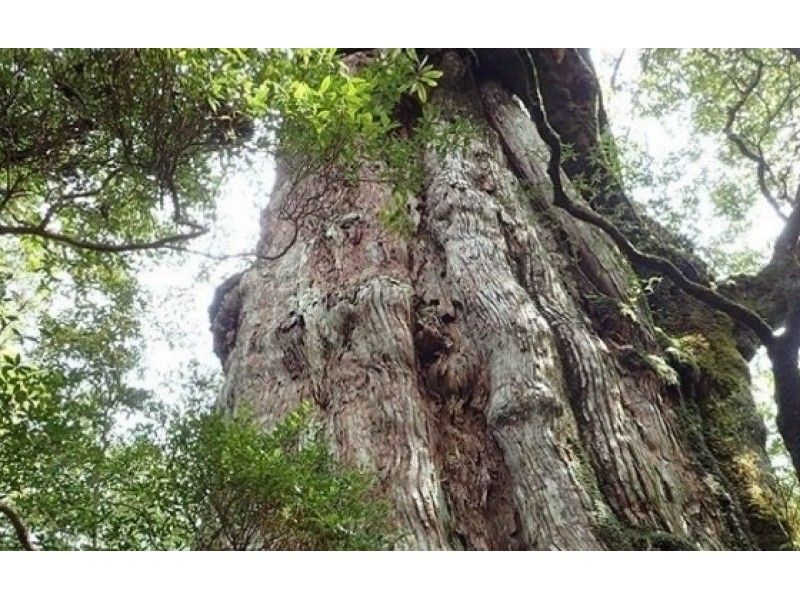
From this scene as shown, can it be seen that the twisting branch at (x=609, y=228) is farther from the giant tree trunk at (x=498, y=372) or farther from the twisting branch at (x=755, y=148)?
the twisting branch at (x=755, y=148)

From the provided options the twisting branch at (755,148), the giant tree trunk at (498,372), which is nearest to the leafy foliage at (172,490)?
the giant tree trunk at (498,372)

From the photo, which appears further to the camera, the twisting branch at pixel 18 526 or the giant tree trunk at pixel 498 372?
the giant tree trunk at pixel 498 372

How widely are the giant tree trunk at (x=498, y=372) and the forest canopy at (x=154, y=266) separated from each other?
0.14m

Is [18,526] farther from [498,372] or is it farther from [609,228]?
[609,228]

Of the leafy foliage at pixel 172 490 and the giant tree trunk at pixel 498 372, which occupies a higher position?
the giant tree trunk at pixel 498 372

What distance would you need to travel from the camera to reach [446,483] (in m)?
2.78

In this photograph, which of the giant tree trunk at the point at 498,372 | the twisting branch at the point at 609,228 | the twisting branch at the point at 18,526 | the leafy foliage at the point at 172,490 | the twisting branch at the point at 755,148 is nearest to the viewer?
the twisting branch at the point at 18,526

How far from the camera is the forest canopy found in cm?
211

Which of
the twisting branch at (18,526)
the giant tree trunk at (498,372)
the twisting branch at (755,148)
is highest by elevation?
the twisting branch at (755,148)

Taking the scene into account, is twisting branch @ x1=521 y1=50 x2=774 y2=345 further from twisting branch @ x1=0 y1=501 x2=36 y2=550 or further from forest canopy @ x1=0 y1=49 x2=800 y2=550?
twisting branch @ x1=0 y1=501 x2=36 y2=550

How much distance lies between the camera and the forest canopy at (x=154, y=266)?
211 cm

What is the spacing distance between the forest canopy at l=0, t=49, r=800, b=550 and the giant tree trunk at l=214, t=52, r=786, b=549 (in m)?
0.14
